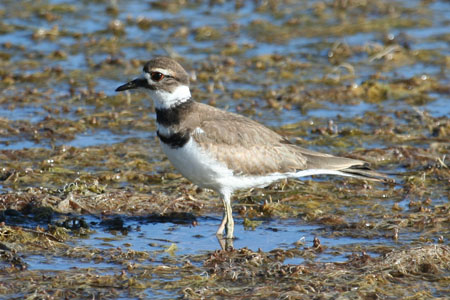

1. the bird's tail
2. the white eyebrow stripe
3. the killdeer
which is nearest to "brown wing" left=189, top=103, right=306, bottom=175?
the killdeer

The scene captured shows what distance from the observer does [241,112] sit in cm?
1242

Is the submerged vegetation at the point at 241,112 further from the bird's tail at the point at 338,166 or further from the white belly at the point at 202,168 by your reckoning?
the white belly at the point at 202,168

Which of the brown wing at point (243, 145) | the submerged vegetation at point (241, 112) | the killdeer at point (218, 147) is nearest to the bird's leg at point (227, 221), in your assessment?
the killdeer at point (218, 147)

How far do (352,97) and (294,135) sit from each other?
1.96 meters

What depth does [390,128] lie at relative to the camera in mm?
11750

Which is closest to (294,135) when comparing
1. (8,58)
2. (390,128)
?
(390,128)

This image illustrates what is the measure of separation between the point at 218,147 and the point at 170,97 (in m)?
0.75

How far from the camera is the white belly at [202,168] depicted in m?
8.08

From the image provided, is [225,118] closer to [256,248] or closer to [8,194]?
[256,248]

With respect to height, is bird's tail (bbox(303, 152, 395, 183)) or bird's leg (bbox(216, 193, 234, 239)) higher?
bird's tail (bbox(303, 152, 395, 183))

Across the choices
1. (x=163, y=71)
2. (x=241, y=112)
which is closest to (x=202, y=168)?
(x=163, y=71)

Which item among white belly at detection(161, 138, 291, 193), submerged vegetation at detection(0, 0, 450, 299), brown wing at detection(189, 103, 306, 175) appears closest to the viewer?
submerged vegetation at detection(0, 0, 450, 299)

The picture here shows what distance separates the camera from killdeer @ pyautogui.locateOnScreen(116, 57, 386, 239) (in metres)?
8.16

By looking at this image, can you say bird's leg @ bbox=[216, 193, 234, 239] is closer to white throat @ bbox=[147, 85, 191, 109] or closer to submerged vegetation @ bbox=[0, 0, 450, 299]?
submerged vegetation @ bbox=[0, 0, 450, 299]
